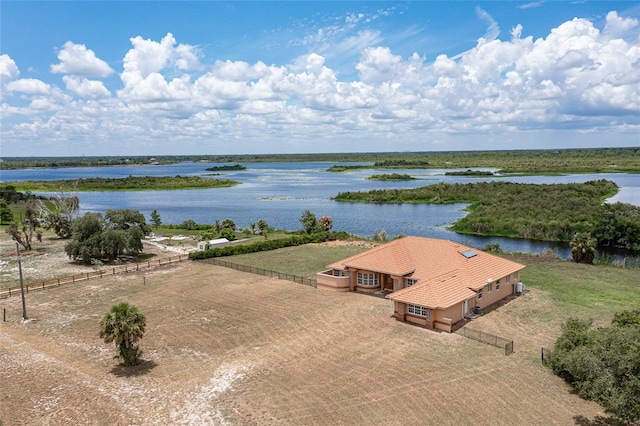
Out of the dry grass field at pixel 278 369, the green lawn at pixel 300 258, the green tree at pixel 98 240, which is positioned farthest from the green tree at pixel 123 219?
the dry grass field at pixel 278 369

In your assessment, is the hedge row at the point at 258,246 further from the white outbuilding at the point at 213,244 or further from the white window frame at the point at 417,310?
the white window frame at the point at 417,310

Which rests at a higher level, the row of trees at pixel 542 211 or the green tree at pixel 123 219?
the green tree at pixel 123 219

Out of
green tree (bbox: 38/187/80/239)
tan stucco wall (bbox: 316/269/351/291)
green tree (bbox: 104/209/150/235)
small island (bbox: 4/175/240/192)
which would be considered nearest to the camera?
tan stucco wall (bbox: 316/269/351/291)

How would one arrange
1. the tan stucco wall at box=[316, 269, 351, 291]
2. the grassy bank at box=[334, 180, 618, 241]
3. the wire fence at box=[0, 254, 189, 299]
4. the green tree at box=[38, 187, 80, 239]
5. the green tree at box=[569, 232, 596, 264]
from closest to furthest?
the tan stucco wall at box=[316, 269, 351, 291] → the wire fence at box=[0, 254, 189, 299] → the green tree at box=[569, 232, 596, 264] → the green tree at box=[38, 187, 80, 239] → the grassy bank at box=[334, 180, 618, 241]

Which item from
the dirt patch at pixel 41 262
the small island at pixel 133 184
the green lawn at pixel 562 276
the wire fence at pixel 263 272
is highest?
the small island at pixel 133 184

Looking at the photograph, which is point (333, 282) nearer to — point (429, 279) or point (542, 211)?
point (429, 279)

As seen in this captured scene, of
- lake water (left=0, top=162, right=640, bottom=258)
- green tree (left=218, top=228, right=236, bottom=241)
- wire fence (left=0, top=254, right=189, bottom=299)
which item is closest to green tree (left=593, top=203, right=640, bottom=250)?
lake water (left=0, top=162, right=640, bottom=258)

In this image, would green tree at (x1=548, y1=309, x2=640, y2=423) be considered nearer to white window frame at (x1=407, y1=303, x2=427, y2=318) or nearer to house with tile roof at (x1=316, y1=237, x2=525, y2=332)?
house with tile roof at (x1=316, y1=237, x2=525, y2=332)
